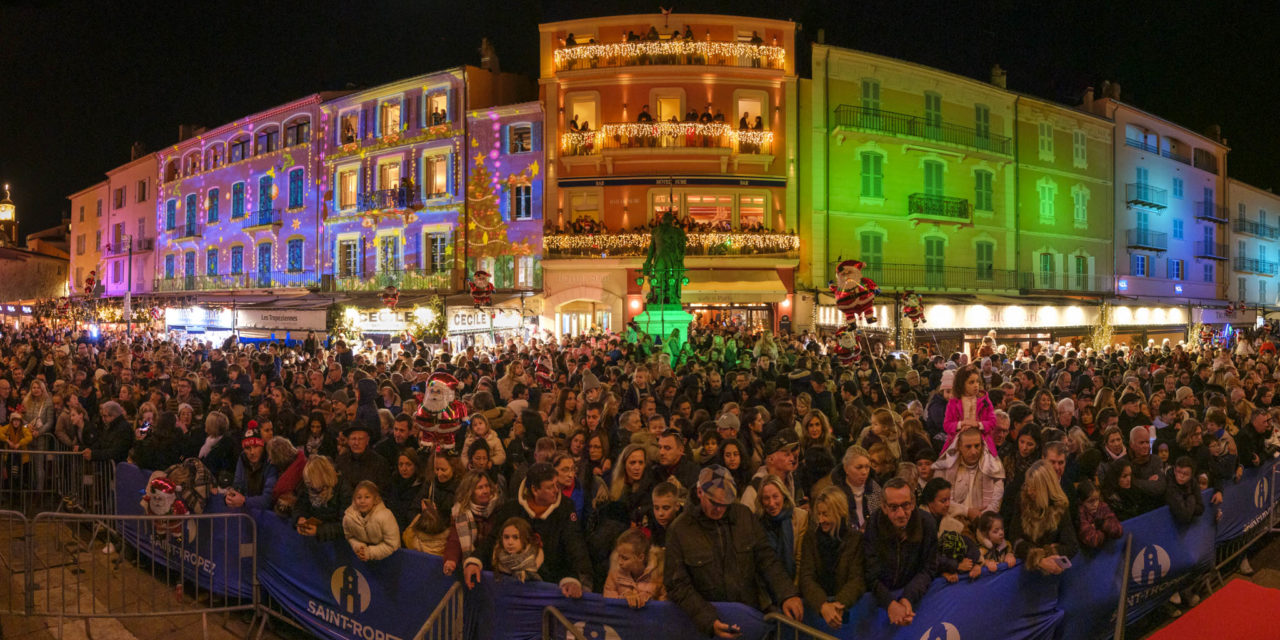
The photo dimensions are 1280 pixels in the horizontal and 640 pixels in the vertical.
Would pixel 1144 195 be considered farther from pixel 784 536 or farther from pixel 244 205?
pixel 244 205

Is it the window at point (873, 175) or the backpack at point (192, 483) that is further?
the window at point (873, 175)

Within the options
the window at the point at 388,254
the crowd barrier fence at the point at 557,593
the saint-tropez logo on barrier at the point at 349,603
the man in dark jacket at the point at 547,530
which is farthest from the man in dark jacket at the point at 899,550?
the window at the point at 388,254

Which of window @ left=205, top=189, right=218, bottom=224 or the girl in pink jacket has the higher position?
window @ left=205, top=189, right=218, bottom=224

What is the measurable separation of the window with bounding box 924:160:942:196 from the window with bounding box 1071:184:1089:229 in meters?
8.52

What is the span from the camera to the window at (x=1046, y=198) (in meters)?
31.2

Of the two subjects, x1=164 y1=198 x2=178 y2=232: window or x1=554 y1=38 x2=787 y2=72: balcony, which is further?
x1=164 y1=198 x2=178 y2=232: window

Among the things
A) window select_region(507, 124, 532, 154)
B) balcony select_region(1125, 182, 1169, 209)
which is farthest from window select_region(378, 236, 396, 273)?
balcony select_region(1125, 182, 1169, 209)

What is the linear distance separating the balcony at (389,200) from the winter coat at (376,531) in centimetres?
2486

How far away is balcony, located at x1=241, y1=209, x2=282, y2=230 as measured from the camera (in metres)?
32.4

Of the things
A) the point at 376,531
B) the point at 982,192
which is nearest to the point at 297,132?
the point at 982,192

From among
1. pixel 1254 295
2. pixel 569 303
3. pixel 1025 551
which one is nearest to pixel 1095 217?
pixel 1254 295

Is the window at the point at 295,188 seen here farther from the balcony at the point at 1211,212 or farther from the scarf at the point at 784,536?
the balcony at the point at 1211,212

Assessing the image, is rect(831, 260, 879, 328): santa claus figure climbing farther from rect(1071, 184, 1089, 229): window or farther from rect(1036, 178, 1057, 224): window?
rect(1071, 184, 1089, 229): window

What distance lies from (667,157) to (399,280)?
12.0 meters
